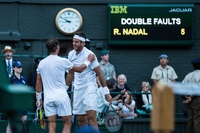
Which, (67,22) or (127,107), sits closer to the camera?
(127,107)

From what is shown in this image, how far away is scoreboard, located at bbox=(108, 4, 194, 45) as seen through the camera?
18875 mm

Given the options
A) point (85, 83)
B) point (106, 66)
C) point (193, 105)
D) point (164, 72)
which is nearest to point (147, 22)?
point (164, 72)

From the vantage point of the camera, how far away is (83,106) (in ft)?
40.9

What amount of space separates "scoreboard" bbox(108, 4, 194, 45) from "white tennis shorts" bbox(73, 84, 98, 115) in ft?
21.6

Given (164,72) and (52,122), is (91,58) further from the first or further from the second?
(164,72)

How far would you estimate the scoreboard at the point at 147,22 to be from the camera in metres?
18.9

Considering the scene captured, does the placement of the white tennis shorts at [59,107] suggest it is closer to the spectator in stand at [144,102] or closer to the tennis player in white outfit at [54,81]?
the tennis player in white outfit at [54,81]

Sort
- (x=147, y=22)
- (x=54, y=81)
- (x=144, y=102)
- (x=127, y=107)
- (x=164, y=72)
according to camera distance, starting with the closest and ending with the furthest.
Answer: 1. (x=54, y=81)
2. (x=127, y=107)
3. (x=144, y=102)
4. (x=164, y=72)
5. (x=147, y=22)

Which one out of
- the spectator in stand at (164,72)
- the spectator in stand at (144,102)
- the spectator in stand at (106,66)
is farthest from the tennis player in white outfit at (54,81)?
the spectator in stand at (164,72)

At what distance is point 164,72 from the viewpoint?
1775 cm

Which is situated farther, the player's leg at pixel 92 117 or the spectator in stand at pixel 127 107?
the spectator in stand at pixel 127 107

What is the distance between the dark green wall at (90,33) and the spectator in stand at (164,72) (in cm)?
107

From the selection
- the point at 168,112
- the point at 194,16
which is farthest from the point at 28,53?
the point at 168,112

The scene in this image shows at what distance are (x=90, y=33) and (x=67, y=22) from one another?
0.74 metres
